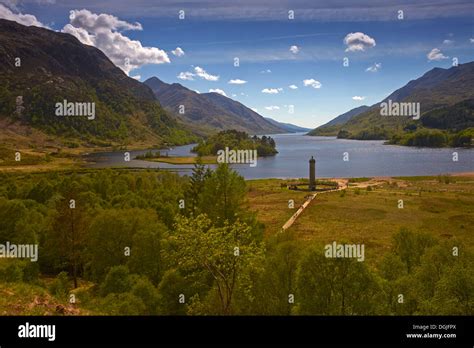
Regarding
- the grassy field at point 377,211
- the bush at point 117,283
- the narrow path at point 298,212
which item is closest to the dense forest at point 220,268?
the bush at point 117,283

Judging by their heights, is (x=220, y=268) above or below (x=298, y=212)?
above

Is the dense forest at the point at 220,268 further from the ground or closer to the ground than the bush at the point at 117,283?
further from the ground

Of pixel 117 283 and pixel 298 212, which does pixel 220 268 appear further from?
pixel 298 212

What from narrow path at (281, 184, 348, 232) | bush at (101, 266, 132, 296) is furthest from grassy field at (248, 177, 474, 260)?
bush at (101, 266, 132, 296)

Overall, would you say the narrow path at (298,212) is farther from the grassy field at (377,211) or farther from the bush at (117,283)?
the bush at (117,283)

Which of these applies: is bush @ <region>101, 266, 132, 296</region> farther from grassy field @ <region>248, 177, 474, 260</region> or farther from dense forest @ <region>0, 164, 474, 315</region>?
grassy field @ <region>248, 177, 474, 260</region>

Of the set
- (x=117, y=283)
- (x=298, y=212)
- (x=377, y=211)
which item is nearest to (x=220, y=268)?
(x=117, y=283)
